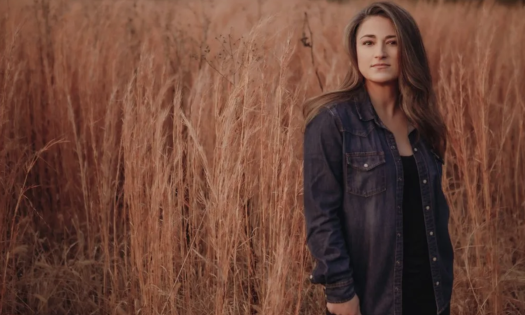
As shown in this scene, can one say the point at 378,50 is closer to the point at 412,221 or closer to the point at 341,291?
the point at 412,221

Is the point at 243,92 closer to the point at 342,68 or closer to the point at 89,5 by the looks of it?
the point at 342,68

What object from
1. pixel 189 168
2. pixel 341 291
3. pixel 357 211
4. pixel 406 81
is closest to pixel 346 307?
pixel 341 291

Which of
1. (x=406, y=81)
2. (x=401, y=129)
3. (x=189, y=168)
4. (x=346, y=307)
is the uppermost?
(x=406, y=81)

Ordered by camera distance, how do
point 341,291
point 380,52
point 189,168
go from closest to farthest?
1. point 341,291
2. point 380,52
3. point 189,168

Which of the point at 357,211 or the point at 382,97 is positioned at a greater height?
the point at 382,97

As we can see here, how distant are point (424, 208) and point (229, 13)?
2.99 metres

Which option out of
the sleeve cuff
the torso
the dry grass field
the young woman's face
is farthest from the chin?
the sleeve cuff

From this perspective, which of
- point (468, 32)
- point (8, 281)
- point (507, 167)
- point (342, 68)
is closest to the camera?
point (8, 281)

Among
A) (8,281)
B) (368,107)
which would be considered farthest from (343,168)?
(8,281)

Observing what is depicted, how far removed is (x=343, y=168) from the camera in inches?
60.6

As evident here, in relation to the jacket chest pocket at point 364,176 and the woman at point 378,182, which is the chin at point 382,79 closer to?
the woman at point 378,182

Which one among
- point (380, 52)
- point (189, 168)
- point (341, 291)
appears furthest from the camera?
point (189, 168)

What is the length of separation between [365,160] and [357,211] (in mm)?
138

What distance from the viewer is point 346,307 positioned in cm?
149
